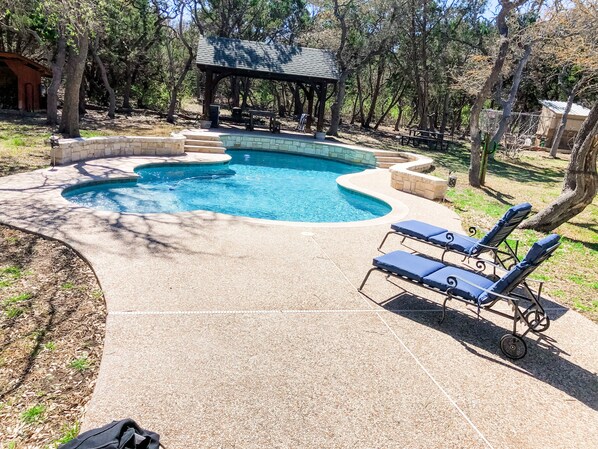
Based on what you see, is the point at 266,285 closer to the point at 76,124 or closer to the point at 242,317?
the point at 242,317

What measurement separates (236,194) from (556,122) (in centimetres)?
2392

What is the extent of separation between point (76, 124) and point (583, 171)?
40.8 ft

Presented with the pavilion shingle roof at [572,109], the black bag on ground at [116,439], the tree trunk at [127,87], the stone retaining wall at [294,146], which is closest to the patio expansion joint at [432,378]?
the black bag on ground at [116,439]

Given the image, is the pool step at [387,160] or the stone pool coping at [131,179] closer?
the stone pool coping at [131,179]

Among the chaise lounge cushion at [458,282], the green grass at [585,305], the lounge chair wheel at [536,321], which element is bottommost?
the green grass at [585,305]

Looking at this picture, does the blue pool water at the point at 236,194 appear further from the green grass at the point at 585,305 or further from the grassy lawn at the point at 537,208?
the green grass at the point at 585,305

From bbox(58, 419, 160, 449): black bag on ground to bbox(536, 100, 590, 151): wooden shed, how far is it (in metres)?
30.0

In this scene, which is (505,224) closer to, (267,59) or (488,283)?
(488,283)

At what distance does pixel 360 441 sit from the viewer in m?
2.91

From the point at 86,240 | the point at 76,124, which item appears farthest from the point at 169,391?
the point at 76,124

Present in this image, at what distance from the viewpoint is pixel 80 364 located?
344cm

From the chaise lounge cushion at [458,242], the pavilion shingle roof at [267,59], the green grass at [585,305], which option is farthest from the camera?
the pavilion shingle roof at [267,59]

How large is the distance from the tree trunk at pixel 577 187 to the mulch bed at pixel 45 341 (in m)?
7.93

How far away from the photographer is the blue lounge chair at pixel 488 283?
4062 mm
